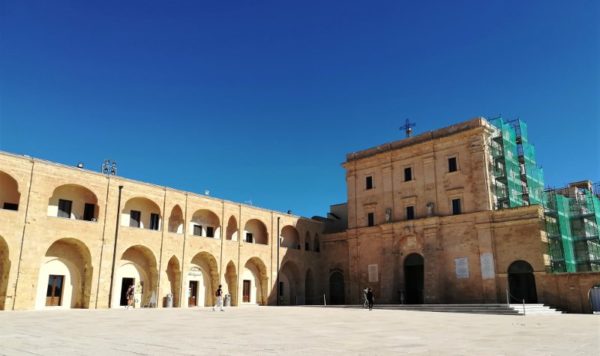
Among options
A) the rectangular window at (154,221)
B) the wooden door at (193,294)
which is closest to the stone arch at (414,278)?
the wooden door at (193,294)

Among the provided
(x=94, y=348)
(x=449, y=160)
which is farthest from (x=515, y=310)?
(x=94, y=348)

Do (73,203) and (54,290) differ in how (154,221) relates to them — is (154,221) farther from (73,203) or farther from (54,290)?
(54,290)

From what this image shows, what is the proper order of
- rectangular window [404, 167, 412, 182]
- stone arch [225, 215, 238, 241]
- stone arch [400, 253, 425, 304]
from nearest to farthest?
stone arch [400, 253, 425, 304] → stone arch [225, 215, 238, 241] → rectangular window [404, 167, 412, 182]

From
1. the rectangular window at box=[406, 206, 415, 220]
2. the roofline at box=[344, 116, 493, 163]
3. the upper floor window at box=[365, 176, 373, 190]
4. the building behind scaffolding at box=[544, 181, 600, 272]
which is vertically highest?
the roofline at box=[344, 116, 493, 163]

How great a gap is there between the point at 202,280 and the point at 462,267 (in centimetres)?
1915

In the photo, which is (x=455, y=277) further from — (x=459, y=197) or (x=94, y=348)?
(x=94, y=348)

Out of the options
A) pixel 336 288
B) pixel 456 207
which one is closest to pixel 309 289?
pixel 336 288

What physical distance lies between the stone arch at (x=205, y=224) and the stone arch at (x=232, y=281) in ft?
8.41

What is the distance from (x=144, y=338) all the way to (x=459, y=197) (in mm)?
29144

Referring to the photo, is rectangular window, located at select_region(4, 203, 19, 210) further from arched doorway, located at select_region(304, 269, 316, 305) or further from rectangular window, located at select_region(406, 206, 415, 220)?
rectangular window, located at select_region(406, 206, 415, 220)

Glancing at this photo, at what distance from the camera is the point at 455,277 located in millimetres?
33906

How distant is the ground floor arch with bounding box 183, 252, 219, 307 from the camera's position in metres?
34.6

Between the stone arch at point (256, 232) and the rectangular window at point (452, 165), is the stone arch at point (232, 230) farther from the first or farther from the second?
the rectangular window at point (452, 165)

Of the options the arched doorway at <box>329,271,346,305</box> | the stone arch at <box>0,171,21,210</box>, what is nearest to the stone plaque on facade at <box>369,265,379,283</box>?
the arched doorway at <box>329,271,346,305</box>
